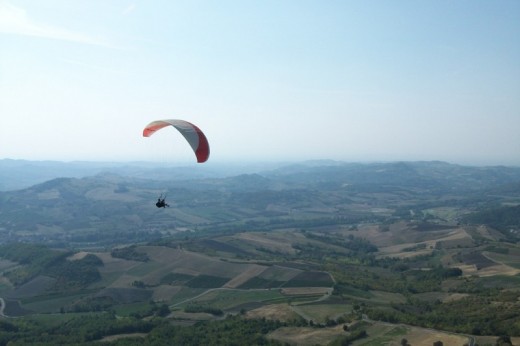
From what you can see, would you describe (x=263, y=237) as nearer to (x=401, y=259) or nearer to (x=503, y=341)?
(x=401, y=259)

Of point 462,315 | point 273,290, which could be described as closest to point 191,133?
point 462,315

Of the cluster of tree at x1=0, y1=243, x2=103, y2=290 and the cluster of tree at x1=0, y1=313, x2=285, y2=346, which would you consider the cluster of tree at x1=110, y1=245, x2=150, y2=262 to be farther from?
the cluster of tree at x1=0, y1=313, x2=285, y2=346

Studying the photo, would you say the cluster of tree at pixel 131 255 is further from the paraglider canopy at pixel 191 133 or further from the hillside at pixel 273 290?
the paraglider canopy at pixel 191 133

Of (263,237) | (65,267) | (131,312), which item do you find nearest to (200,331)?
(131,312)

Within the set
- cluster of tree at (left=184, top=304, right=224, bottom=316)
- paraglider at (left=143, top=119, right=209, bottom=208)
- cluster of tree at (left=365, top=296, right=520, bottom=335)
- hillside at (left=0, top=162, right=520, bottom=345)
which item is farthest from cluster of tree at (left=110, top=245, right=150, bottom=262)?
paraglider at (left=143, top=119, right=209, bottom=208)

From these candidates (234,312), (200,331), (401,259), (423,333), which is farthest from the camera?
(401,259)

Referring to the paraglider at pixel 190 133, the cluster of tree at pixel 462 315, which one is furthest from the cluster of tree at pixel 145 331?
the paraglider at pixel 190 133

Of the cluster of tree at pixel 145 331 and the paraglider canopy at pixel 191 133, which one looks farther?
the cluster of tree at pixel 145 331
